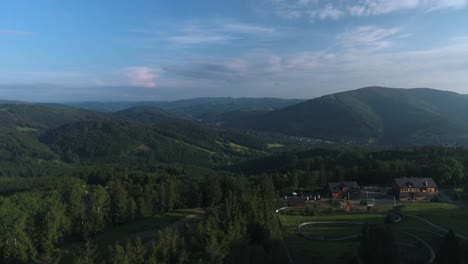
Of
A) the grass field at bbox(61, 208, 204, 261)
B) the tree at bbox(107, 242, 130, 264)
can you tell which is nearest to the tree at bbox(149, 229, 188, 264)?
the tree at bbox(107, 242, 130, 264)

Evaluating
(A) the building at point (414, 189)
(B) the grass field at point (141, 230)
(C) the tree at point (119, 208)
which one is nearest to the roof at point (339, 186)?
(A) the building at point (414, 189)

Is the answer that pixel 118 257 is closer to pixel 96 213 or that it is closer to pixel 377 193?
pixel 96 213

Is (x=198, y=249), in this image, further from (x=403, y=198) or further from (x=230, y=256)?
(x=403, y=198)

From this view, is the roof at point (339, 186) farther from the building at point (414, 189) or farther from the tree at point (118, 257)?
the tree at point (118, 257)

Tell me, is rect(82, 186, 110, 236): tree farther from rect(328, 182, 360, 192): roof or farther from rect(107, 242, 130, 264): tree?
rect(328, 182, 360, 192): roof

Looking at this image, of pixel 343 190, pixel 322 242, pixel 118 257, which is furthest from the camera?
pixel 343 190

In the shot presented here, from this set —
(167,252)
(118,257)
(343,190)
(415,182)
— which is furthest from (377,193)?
(118,257)
